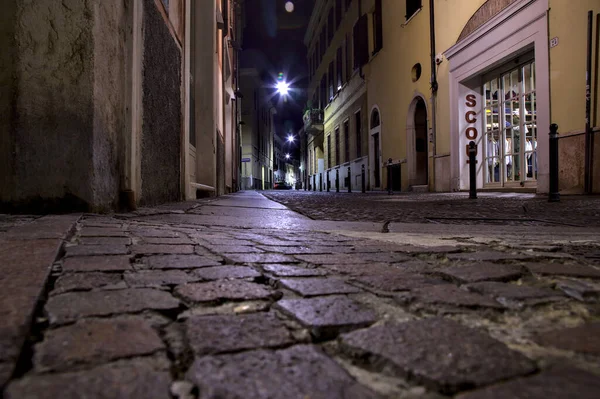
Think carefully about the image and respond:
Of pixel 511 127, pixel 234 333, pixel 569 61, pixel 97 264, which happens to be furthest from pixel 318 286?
pixel 511 127

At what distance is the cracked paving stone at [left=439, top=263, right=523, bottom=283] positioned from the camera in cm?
144

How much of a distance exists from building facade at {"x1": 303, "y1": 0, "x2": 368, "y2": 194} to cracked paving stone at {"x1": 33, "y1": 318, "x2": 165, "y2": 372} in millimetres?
15417

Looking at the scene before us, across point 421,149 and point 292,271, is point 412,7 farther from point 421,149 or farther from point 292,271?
point 292,271

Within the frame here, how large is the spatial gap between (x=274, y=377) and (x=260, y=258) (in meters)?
1.11

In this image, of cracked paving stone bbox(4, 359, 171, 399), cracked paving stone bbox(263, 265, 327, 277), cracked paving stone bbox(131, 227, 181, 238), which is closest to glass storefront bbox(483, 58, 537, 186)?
cracked paving stone bbox(131, 227, 181, 238)

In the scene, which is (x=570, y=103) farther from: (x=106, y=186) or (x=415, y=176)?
(x=106, y=186)

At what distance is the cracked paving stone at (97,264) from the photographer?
1.42 metres

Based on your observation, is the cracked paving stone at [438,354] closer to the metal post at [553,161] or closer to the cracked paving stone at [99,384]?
the cracked paving stone at [99,384]

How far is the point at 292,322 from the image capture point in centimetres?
98

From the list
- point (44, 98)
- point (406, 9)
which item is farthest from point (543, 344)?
point (406, 9)

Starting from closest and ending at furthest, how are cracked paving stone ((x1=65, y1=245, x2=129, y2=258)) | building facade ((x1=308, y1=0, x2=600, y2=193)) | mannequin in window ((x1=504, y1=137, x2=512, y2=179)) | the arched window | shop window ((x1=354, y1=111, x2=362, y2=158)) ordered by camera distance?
cracked paving stone ((x1=65, y1=245, x2=129, y2=258)), building facade ((x1=308, y1=0, x2=600, y2=193)), mannequin in window ((x1=504, y1=137, x2=512, y2=179)), the arched window, shop window ((x1=354, y1=111, x2=362, y2=158))

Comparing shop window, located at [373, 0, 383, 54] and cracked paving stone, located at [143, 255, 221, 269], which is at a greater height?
shop window, located at [373, 0, 383, 54]

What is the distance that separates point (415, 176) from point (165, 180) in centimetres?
1019

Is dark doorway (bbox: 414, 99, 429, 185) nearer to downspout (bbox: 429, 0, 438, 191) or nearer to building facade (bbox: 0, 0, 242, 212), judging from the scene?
downspout (bbox: 429, 0, 438, 191)
